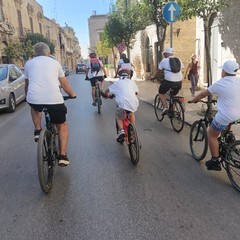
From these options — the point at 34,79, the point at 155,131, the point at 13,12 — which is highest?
the point at 13,12

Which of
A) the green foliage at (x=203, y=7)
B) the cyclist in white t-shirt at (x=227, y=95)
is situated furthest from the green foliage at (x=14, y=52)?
the cyclist in white t-shirt at (x=227, y=95)

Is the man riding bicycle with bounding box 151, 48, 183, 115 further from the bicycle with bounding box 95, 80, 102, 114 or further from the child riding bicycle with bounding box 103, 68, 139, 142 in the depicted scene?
the bicycle with bounding box 95, 80, 102, 114

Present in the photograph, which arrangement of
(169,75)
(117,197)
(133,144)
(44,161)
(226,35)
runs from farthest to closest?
(226,35), (169,75), (133,144), (44,161), (117,197)

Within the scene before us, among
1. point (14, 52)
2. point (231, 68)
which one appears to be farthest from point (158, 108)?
point (14, 52)

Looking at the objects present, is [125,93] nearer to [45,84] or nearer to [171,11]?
[45,84]

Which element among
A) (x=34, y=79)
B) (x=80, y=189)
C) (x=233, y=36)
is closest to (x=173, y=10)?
(x=233, y=36)

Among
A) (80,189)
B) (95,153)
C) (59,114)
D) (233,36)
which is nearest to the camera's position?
(80,189)

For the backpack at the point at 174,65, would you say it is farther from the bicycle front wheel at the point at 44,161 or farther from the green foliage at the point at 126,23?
the green foliage at the point at 126,23

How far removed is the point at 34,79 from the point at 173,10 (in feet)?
19.8

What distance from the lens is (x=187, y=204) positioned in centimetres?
369

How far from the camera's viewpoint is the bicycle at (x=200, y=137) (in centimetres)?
490

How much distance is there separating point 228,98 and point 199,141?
→ 1.27 metres

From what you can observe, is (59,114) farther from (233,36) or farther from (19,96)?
(233,36)

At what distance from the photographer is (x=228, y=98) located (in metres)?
4.09
